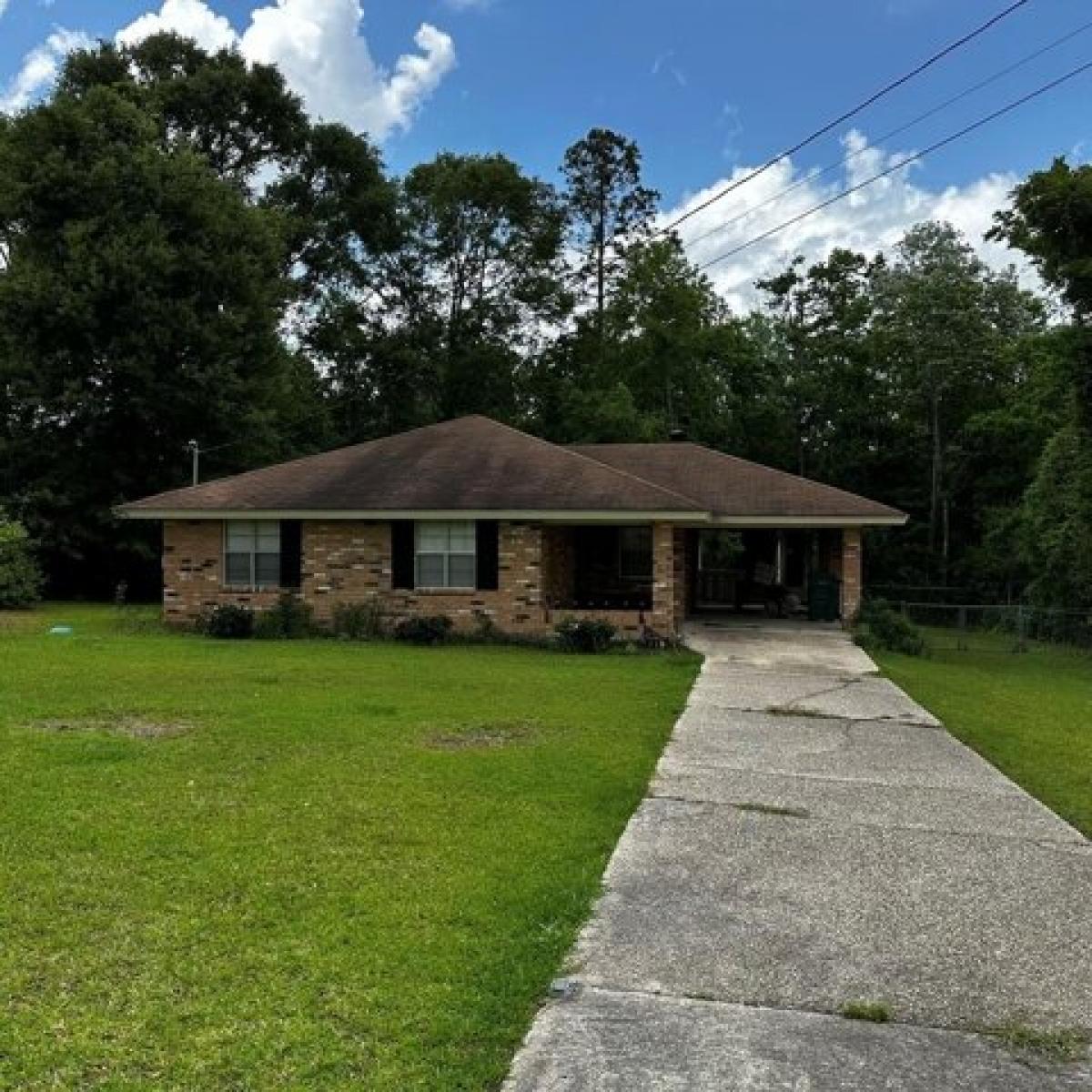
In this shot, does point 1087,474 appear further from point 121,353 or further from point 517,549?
point 121,353

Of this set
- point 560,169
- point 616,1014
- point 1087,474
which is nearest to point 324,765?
point 616,1014

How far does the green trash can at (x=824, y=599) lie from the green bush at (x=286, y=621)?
948cm

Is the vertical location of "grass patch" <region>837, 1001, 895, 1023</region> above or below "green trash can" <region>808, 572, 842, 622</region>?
below

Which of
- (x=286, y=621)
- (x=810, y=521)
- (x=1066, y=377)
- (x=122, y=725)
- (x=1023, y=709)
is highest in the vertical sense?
(x=1066, y=377)

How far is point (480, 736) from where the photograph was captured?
8.60 meters

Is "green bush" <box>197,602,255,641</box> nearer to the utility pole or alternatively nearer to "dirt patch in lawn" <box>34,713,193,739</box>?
"dirt patch in lawn" <box>34,713,193,739</box>

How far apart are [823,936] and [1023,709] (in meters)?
8.92

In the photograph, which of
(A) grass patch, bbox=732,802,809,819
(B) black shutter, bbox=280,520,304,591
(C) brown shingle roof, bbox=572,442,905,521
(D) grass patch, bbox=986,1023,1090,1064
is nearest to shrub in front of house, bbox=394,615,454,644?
(B) black shutter, bbox=280,520,304,591

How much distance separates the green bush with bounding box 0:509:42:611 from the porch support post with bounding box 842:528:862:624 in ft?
53.4

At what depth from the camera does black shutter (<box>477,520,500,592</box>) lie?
56.4ft

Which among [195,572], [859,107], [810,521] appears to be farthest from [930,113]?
[195,572]

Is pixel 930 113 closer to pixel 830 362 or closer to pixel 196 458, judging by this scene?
pixel 196 458

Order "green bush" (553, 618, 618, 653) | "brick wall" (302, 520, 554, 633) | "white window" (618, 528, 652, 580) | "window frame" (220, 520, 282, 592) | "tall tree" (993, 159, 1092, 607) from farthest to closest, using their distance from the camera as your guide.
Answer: "white window" (618, 528, 652, 580) → "tall tree" (993, 159, 1092, 607) → "window frame" (220, 520, 282, 592) → "brick wall" (302, 520, 554, 633) → "green bush" (553, 618, 618, 653)

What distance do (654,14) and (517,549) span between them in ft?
27.2
